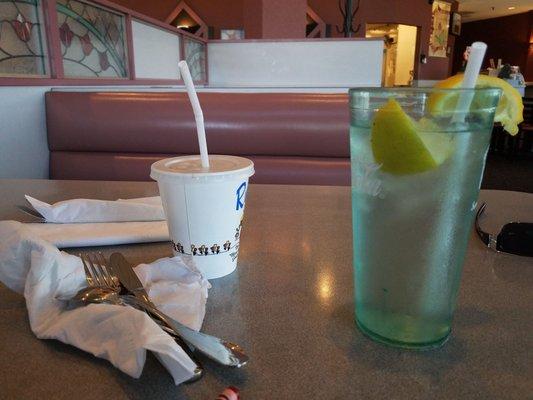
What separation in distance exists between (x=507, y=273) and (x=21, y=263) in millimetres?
587

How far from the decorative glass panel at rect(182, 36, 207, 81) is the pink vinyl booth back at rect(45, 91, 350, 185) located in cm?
279

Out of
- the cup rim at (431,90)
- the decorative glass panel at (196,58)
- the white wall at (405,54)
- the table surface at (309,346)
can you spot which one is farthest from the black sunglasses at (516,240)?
the white wall at (405,54)

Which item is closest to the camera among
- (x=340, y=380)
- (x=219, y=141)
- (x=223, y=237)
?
(x=340, y=380)

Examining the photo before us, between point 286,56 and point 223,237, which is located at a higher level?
point 286,56

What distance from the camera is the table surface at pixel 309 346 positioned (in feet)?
1.09

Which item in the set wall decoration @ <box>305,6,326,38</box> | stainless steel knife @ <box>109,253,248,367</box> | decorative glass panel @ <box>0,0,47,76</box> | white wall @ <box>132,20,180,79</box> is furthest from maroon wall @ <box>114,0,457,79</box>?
stainless steel knife @ <box>109,253,248,367</box>

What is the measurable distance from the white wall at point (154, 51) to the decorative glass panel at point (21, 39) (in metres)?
1.29

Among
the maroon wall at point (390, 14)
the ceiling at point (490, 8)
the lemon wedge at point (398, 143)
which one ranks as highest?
the ceiling at point (490, 8)

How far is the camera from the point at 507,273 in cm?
55

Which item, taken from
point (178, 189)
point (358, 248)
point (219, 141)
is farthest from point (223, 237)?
point (219, 141)

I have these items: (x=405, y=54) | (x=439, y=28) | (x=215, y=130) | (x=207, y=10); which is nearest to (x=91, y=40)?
(x=215, y=130)

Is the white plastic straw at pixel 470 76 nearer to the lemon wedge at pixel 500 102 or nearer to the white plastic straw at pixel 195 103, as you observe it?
the lemon wedge at pixel 500 102

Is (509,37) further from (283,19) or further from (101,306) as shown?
(101,306)

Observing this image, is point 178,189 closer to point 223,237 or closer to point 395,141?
point 223,237
